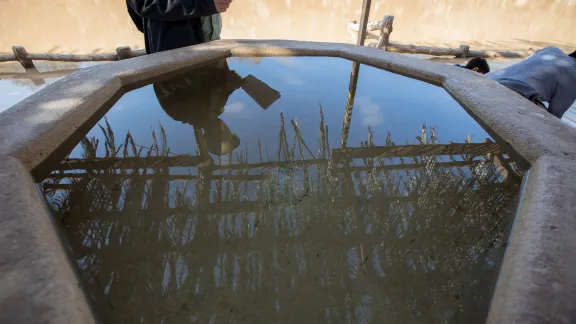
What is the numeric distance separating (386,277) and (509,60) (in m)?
6.96

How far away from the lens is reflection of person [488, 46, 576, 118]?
2256 millimetres

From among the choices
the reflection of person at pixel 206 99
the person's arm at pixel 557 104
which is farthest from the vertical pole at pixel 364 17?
the reflection of person at pixel 206 99

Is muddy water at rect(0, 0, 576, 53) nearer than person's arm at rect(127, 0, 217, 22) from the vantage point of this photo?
No

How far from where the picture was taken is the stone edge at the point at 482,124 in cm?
53

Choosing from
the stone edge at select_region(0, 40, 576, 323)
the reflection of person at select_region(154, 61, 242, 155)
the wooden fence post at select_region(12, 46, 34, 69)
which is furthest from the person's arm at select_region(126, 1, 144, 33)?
the wooden fence post at select_region(12, 46, 34, 69)

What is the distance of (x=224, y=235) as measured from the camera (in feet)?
2.56

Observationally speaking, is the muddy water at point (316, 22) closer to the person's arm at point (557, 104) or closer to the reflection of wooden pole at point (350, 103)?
the person's arm at point (557, 104)

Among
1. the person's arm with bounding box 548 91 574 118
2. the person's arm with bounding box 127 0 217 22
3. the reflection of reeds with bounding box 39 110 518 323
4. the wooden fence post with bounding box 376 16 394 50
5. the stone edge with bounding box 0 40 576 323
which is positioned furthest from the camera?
the wooden fence post with bounding box 376 16 394 50

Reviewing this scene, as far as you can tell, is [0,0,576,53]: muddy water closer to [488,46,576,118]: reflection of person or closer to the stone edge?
[488,46,576,118]: reflection of person

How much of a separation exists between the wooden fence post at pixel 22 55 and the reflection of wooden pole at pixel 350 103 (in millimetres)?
5729

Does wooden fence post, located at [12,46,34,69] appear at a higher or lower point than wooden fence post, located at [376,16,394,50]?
lower

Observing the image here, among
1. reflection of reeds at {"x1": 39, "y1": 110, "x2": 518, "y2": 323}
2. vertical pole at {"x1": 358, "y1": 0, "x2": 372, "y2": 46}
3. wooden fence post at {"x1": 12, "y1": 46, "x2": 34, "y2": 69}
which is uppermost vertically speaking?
vertical pole at {"x1": 358, "y1": 0, "x2": 372, "y2": 46}

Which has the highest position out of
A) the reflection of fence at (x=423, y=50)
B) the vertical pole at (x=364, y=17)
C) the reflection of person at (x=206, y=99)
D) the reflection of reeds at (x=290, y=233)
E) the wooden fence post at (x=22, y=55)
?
the vertical pole at (x=364, y=17)

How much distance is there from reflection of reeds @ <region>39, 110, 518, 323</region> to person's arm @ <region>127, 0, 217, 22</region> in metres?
1.14
